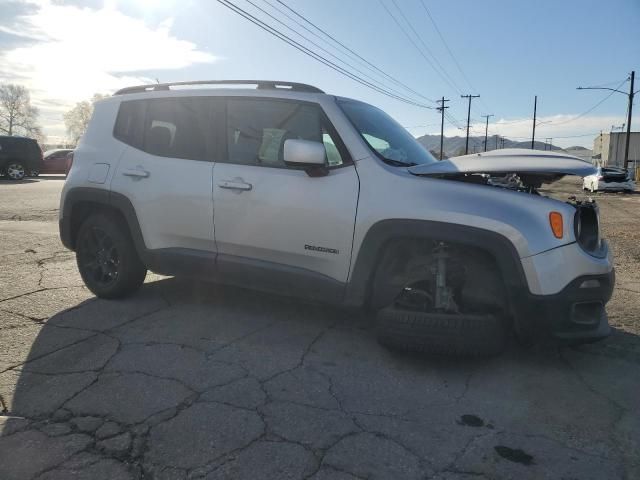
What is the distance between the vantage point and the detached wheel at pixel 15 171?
2084 centimetres

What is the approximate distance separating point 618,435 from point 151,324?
3303 millimetres

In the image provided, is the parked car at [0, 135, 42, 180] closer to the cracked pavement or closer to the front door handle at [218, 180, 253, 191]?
the cracked pavement

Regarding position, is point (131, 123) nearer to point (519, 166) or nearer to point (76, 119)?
point (519, 166)

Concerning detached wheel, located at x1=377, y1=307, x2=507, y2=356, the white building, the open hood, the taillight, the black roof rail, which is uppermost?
the white building

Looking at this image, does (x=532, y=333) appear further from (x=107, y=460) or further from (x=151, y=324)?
(x=151, y=324)

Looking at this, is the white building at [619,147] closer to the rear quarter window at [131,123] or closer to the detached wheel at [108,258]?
the rear quarter window at [131,123]

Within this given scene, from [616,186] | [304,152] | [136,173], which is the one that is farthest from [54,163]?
[616,186]

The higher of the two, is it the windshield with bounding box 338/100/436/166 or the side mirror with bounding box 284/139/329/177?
the windshield with bounding box 338/100/436/166

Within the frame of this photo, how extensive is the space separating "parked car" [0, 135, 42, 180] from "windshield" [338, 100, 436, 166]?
830 inches

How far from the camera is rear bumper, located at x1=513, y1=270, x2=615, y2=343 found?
301cm

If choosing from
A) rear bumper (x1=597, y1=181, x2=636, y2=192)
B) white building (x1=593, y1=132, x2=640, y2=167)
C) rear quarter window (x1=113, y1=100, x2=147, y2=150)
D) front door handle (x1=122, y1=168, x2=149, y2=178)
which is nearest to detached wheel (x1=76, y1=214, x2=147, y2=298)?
front door handle (x1=122, y1=168, x2=149, y2=178)

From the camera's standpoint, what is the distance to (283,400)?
9.46 ft

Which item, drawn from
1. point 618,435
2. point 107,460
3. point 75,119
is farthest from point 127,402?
point 75,119

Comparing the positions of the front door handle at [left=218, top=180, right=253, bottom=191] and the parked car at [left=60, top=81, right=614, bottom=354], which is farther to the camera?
the front door handle at [left=218, top=180, right=253, bottom=191]
